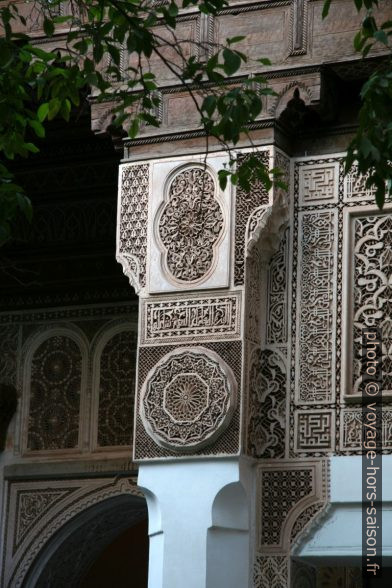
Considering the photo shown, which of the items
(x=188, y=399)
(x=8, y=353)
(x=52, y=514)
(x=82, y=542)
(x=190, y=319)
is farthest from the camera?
(x=8, y=353)

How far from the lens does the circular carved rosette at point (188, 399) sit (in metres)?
6.62

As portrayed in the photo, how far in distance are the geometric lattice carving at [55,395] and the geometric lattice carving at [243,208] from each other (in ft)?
8.27

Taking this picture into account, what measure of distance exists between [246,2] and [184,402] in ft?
5.90

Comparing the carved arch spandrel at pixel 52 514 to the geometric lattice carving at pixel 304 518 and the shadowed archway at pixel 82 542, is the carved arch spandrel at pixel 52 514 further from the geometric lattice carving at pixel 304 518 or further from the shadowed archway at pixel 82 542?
the geometric lattice carving at pixel 304 518

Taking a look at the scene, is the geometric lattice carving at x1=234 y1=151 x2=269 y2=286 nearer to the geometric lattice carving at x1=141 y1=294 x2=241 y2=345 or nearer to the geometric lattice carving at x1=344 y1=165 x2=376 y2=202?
the geometric lattice carving at x1=141 y1=294 x2=241 y2=345

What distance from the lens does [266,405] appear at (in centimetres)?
677

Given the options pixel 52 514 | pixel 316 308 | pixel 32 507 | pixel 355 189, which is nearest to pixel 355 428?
pixel 316 308

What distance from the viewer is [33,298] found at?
9336 millimetres

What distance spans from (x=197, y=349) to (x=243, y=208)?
644mm

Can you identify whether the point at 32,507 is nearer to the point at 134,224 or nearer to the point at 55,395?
the point at 55,395

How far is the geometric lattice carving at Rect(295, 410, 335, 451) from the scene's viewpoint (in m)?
6.61

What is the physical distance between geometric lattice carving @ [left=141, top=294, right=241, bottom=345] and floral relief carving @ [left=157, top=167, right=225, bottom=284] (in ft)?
0.37

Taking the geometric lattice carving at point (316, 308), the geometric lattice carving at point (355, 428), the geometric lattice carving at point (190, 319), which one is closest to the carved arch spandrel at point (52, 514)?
the geometric lattice carving at point (190, 319)

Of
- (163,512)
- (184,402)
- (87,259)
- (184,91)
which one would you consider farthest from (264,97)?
(87,259)
